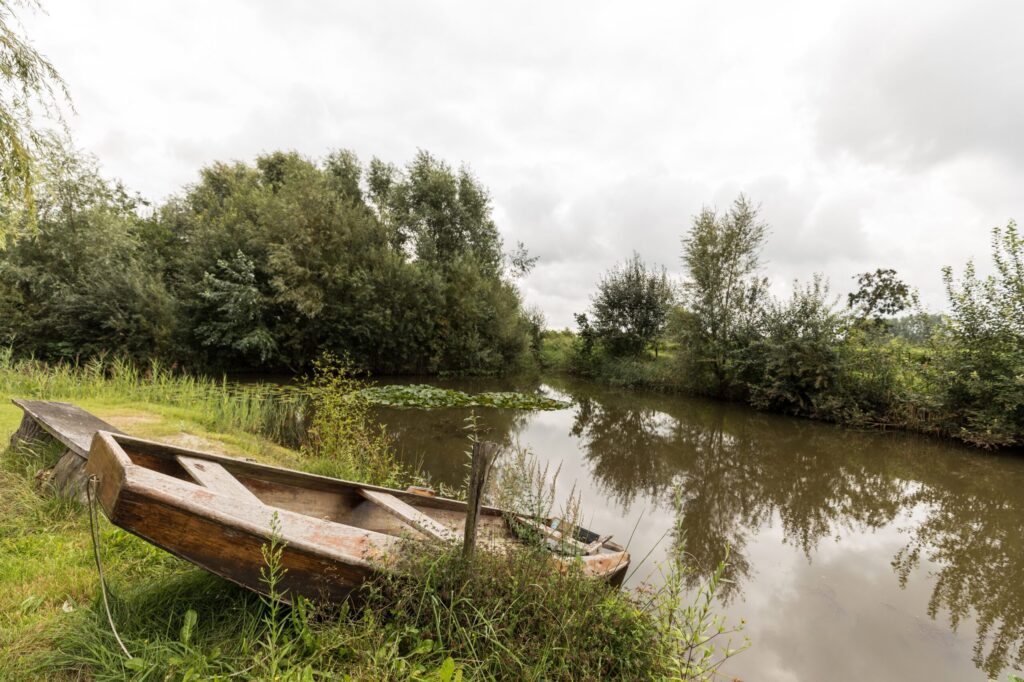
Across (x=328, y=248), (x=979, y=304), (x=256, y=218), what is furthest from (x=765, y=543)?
(x=256, y=218)

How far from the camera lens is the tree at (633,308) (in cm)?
2291

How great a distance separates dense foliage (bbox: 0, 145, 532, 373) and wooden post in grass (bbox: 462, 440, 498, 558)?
1311 centimetres

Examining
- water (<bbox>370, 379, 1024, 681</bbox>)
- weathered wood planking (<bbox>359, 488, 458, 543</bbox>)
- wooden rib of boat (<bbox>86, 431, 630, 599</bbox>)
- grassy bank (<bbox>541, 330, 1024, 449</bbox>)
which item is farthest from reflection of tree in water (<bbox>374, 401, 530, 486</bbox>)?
grassy bank (<bbox>541, 330, 1024, 449</bbox>)

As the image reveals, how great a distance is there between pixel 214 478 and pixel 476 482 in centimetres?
168

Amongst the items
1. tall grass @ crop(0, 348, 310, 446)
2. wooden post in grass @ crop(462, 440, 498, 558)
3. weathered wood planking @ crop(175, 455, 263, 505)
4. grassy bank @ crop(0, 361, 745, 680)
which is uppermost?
wooden post in grass @ crop(462, 440, 498, 558)

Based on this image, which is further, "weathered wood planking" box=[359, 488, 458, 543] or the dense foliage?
the dense foliage

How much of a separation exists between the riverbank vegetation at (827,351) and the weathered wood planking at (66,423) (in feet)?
50.7

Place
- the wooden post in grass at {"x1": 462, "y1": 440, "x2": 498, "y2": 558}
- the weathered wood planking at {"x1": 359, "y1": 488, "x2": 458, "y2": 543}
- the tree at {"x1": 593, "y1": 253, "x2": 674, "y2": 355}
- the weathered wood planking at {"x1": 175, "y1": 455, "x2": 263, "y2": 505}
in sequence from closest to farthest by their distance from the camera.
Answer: the wooden post in grass at {"x1": 462, "y1": 440, "x2": 498, "y2": 558}
the weathered wood planking at {"x1": 175, "y1": 455, "x2": 263, "y2": 505}
the weathered wood planking at {"x1": 359, "y1": 488, "x2": 458, "y2": 543}
the tree at {"x1": 593, "y1": 253, "x2": 674, "y2": 355}

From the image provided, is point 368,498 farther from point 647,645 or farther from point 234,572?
point 647,645

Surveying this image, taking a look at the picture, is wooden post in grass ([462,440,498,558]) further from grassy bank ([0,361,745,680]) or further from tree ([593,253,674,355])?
tree ([593,253,674,355])

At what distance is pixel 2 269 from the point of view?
42.8ft

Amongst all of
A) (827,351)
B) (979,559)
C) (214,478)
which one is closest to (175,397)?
(214,478)

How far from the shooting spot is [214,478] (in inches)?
97.0

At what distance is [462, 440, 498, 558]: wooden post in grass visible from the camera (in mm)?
1959
